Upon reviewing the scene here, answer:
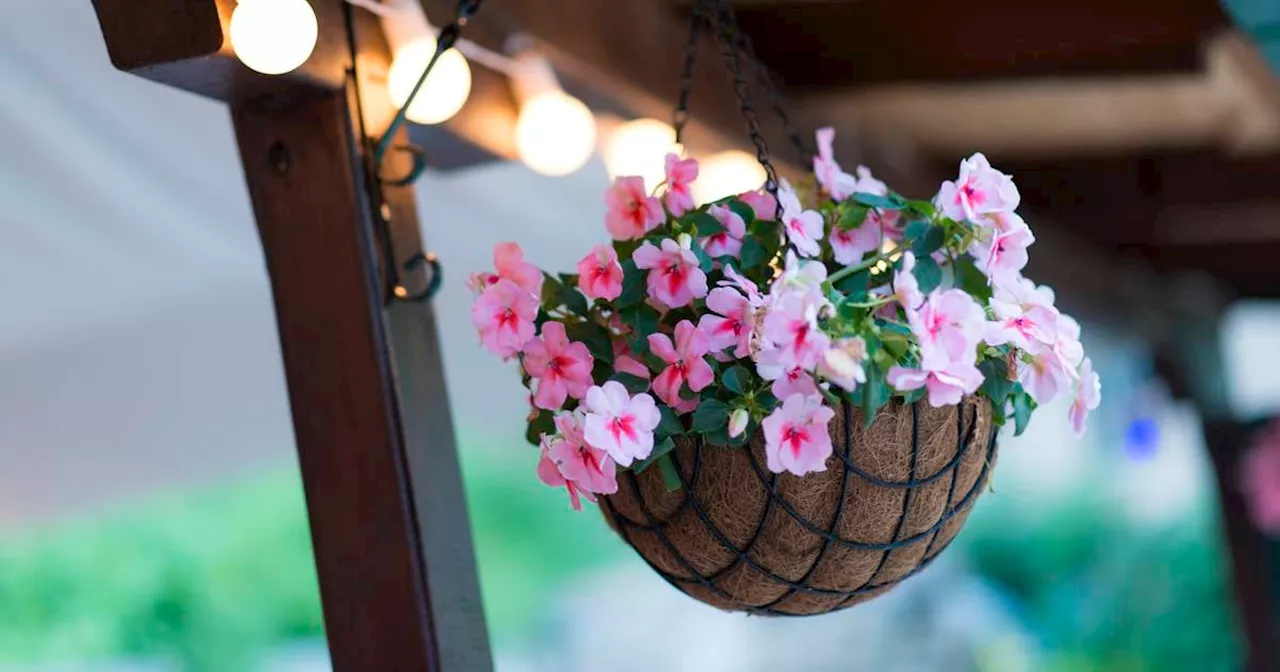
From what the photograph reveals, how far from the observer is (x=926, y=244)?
95 cm

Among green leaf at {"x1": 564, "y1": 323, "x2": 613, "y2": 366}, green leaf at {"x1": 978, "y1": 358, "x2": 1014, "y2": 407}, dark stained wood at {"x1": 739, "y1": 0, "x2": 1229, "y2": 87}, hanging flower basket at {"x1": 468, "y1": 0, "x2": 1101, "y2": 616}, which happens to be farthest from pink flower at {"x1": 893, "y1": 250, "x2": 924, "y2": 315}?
dark stained wood at {"x1": 739, "y1": 0, "x2": 1229, "y2": 87}

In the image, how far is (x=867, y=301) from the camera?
2.94ft

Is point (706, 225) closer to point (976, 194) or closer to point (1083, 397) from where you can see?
point (976, 194)

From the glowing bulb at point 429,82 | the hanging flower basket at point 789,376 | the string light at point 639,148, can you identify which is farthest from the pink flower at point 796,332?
the string light at point 639,148

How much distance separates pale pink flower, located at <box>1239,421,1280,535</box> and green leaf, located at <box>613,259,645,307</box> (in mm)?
3584

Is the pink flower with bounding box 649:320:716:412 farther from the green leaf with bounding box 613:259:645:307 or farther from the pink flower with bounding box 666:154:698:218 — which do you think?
the pink flower with bounding box 666:154:698:218

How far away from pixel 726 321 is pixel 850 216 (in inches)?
6.5

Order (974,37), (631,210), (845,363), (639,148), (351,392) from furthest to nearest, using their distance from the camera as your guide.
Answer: (974,37)
(639,148)
(351,392)
(631,210)
(845,363)

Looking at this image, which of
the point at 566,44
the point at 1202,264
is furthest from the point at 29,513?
the point at 1202,264

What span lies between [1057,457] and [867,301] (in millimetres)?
5109

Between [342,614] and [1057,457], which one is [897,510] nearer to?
[342,614]

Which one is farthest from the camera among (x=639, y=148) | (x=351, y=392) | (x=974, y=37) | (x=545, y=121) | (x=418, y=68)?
(x=974, y=37)

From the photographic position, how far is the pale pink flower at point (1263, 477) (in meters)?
4.06

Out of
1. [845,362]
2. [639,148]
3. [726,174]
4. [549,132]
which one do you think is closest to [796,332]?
[845,362]
